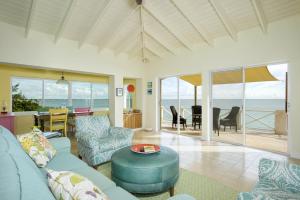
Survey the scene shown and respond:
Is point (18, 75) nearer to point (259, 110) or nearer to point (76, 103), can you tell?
point (76, 103)

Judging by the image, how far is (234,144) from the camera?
471cm

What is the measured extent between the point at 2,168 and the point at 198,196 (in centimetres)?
218

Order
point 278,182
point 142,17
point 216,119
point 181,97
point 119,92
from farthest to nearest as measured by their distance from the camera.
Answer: point 181,97 < point 119,92 < point 216,119 < point 142,17 < point 278,182

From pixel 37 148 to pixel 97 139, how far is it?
4.61 feet

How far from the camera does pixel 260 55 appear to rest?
13.6 feet

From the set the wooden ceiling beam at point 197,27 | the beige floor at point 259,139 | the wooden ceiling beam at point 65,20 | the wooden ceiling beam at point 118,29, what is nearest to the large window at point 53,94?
the wooden ceiling beam at point 65,20

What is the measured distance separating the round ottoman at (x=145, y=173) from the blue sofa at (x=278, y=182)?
94 centimetres

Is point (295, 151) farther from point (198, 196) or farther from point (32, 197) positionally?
point (32, 197)

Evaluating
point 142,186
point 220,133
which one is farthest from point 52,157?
point 220,133

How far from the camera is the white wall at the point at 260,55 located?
146 inches

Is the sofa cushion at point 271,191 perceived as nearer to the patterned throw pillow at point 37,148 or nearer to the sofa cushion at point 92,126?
the patterned throw pillow at point 37,148

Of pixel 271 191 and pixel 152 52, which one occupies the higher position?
pixel 152 52

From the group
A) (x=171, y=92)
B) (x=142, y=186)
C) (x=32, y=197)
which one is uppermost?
(x=171, y=92)

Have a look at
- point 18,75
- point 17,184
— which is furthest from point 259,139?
point 18,75
